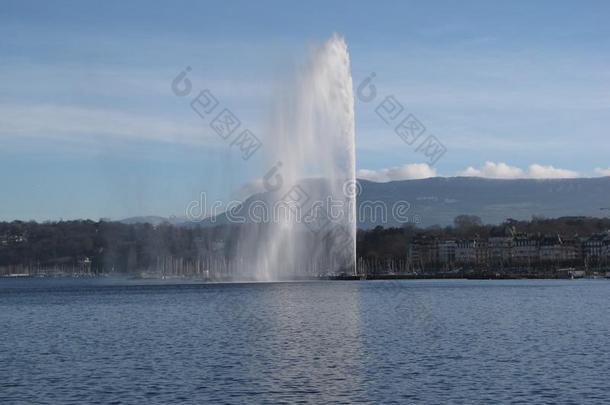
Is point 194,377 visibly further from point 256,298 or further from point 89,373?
point 256,298

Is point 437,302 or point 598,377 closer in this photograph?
point 598,377

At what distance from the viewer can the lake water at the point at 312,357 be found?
27.5 metres

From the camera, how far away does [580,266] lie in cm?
19038

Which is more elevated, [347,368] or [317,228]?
[317,228]

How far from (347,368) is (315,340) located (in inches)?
365

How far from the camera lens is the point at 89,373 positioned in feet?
105

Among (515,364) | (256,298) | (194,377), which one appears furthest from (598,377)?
(256,298)

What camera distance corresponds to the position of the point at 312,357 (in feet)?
115

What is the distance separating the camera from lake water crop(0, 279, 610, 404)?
1081 inches

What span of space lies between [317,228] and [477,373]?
94791 millimetres

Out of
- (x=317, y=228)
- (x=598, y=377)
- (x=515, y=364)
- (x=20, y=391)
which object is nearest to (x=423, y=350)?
(x=515, y=364)

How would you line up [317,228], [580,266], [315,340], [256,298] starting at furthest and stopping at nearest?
1. [580,266]
2. [317,228]
3. [256,298]
4. [315,340]

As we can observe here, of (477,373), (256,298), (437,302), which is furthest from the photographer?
(256,298)

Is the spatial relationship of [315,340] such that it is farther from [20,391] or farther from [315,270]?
[315,270]
